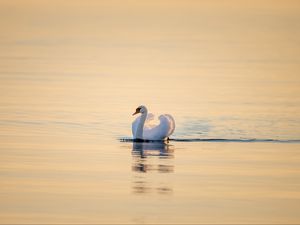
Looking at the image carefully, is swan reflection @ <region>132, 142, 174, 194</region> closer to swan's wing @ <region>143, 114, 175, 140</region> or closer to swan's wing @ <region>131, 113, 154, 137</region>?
swan's wing @ <region>143, 114, 175, 140</region>

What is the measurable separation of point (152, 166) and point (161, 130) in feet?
12.6

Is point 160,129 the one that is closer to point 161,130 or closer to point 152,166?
point 161,130

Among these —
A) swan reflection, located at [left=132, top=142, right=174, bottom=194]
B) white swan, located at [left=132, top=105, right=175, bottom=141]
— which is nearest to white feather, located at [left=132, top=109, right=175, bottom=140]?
white swan, located at [left=132, top=105, right=175, bottom=141]

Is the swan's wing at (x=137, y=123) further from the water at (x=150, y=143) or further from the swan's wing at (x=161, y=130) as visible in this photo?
the water at (x=150, y=143)

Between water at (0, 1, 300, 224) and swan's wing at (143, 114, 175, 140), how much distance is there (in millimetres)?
247

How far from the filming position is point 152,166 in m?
20.2

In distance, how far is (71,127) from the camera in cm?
2539

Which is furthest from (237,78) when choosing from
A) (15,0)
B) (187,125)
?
(15,0)

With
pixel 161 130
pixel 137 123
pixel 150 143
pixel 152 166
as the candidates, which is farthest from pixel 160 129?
pixel 152 166

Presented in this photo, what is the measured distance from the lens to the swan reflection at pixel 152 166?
18078 millimetres

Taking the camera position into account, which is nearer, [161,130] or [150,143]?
[161,130]

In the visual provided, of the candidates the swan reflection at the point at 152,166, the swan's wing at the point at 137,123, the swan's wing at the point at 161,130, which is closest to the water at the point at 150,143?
the swan reflection at the point at 152,166

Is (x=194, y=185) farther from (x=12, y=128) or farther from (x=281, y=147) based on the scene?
(x=12, y=128)

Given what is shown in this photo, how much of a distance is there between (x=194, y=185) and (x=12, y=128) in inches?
283
